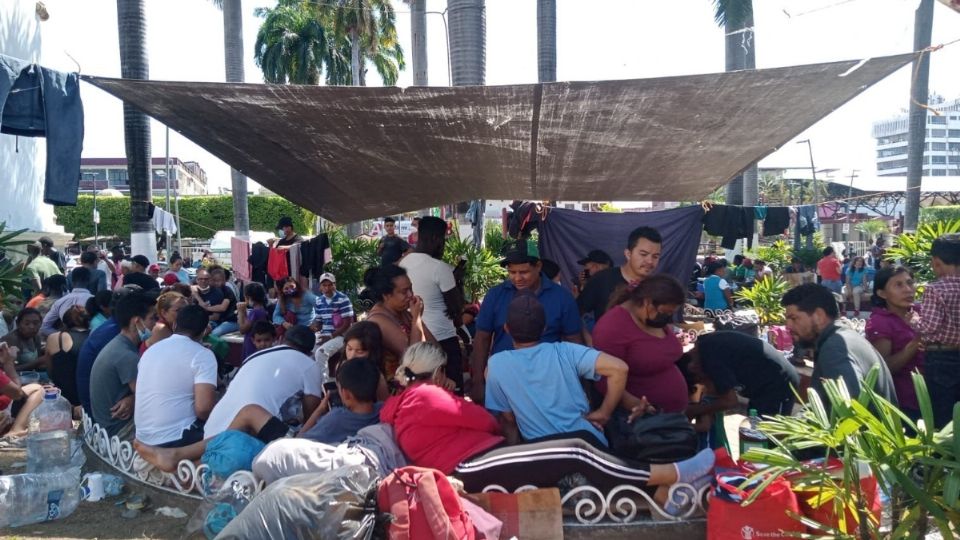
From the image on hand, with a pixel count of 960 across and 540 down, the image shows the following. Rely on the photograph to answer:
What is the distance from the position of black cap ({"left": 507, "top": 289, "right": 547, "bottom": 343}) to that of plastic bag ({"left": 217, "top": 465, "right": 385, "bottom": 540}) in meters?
1.09

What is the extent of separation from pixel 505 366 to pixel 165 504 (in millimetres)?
2496

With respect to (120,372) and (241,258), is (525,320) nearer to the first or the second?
(120,372)

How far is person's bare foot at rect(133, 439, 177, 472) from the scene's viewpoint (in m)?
4.65

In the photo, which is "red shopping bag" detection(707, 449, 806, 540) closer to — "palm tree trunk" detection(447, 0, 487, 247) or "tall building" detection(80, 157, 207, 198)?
"palm tree trunk" detection(447, 0, 487, 247)

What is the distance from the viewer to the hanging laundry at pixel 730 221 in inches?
397

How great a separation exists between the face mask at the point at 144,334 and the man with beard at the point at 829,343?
4431 millimetres

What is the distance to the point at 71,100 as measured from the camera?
522 centimetres

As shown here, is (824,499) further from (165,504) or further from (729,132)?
(165,504)

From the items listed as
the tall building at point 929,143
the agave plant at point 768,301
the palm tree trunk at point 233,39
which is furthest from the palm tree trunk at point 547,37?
the tall building at point 929,143

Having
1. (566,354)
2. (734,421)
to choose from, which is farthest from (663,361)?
(734,421)

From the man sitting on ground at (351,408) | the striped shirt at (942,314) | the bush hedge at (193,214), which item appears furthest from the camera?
the bush hedge at (193,214)

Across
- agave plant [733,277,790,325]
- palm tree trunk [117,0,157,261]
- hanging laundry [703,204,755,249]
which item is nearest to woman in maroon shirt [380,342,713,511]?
hanging laundry [703,204,755,249]

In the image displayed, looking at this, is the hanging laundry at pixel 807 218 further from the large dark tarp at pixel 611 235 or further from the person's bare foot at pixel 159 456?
the person's bare foot at pixel 159 456

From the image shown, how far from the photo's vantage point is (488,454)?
151 inches
